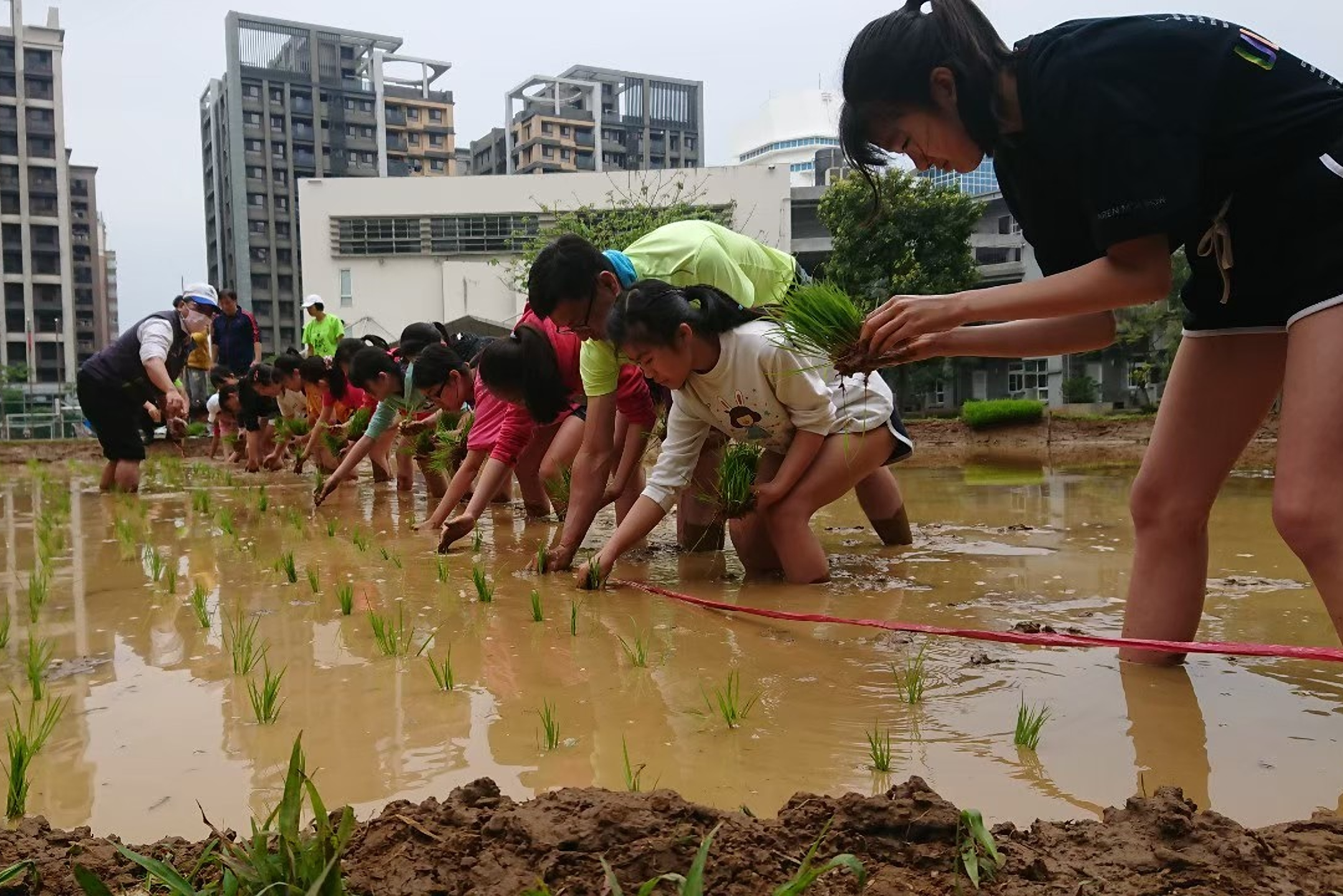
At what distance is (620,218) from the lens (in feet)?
81.0

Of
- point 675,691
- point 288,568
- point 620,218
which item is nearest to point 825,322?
point 675,691

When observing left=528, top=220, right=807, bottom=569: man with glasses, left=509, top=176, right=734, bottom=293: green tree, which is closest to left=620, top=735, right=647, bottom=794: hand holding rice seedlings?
left=528, top=220, right=807, bottom=569: man with glasses

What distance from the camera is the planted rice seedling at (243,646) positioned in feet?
7.92

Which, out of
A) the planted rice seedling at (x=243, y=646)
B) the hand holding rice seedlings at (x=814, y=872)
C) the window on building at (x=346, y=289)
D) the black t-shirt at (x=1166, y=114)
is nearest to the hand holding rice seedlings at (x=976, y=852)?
the hand holding rice seedlings at (x=814, y=872)

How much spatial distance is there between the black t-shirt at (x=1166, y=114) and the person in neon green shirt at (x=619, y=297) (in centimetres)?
191

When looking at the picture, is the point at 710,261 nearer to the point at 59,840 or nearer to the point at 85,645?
the point at 85,645

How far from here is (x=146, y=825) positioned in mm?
1554

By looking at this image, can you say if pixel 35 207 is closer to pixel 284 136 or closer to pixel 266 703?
pixel 284 136

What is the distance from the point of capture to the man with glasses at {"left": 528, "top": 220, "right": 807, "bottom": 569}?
3842 mm

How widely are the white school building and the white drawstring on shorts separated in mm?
30997

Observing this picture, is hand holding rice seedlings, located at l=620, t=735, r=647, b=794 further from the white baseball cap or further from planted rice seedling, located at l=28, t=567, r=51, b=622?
the white baseball cap

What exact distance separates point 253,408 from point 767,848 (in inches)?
418

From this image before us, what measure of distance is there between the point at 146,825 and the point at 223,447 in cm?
1563

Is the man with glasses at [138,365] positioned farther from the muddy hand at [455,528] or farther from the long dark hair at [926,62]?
the long dark hair at [926,62]
